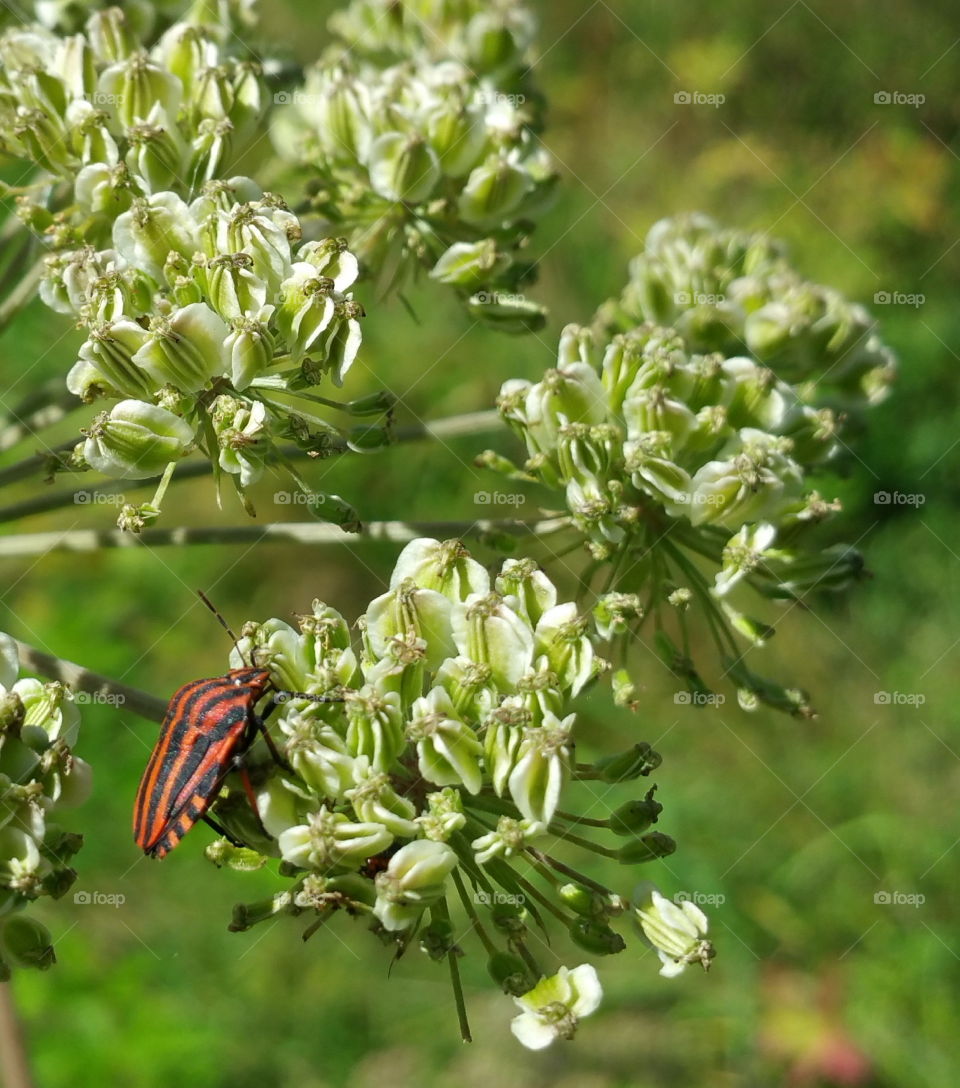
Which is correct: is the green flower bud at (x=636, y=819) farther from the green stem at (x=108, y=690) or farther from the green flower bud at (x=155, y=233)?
the green flower bud at (x=155, y=233)

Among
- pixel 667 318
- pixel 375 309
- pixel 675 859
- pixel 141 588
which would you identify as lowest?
pixel 675 859

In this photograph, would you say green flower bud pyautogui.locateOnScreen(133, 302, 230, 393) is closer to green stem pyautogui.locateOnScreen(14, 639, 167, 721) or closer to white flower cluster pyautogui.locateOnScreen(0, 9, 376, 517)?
white flower cluster pyautogui.locateOnScreen(0, 9, 376, 517)

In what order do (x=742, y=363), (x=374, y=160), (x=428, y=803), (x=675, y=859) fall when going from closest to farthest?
(x=428, y=803)
(x=742, y=363)
(x=374, y=160)
(x=675, y=859)

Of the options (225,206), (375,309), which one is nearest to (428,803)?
(225,206)

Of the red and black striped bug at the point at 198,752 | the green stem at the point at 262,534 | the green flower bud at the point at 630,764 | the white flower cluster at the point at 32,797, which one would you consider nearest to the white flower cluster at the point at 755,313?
the green stem at the point at 262,534

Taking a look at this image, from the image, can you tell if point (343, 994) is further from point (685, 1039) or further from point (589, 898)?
point (589, 898)

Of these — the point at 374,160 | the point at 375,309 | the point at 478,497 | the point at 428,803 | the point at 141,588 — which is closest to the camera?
the point at 428,803
